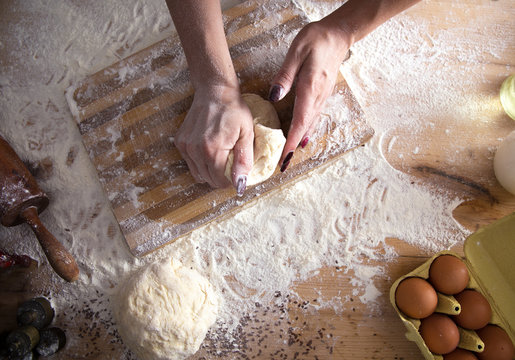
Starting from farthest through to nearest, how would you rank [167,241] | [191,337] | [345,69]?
[345,69], [167,241], [191,337]

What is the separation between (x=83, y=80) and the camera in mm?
1391

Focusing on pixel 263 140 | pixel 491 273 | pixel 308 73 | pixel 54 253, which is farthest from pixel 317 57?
pixel 54 253

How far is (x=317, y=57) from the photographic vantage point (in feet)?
4.00

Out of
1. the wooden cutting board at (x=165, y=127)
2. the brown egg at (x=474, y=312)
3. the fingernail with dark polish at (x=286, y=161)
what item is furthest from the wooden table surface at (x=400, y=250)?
the fingernail with dark polish at (x=286, y=161)

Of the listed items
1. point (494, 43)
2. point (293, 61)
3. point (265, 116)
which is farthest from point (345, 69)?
point (494, 43)

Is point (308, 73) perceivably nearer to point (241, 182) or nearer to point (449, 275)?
point (241, 182)

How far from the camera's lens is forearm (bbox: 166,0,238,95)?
1.12m

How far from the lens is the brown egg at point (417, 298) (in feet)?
3.81

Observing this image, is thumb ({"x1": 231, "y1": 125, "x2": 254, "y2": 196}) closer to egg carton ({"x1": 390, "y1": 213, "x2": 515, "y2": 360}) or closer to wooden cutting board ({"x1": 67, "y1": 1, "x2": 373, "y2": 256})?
wooden cutting board ({"x1": 67, "y1": 1, "x2": 373, "y2": 256})

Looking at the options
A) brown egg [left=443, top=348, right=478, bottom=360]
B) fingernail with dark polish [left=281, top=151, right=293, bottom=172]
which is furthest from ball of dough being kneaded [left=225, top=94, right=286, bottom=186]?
brown egg [left=443, top=348, right=478, bottom=360]

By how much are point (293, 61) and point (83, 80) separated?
2.67 feet

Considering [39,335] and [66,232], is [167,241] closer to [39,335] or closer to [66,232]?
[66,232]

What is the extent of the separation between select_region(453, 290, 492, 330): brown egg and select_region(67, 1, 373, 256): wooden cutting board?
0.65m

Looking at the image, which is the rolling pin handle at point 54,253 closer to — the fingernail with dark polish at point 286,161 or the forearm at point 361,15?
the fingernail with dark polish at point 286,161
